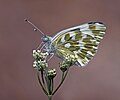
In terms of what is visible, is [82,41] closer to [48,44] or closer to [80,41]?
[80,41]

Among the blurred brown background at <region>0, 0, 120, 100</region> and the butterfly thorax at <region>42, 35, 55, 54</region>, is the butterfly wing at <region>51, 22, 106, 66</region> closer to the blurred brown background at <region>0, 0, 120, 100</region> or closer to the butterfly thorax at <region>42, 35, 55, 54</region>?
the butterfly thorax at <region>42, 35, 55, 54</region>

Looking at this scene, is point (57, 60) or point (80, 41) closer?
point (80, 41)

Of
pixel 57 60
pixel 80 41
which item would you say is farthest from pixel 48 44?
pixel 57 60

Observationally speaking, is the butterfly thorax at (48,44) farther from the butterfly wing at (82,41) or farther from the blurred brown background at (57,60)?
the blurred brown background at (57,60)

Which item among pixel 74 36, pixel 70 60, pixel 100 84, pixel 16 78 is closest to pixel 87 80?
pixel 100 84

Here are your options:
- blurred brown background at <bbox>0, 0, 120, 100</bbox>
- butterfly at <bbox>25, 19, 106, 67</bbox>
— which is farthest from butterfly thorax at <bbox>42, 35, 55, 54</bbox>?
blurred brown background at <bbox>0, 0, 120, 100</bbox>

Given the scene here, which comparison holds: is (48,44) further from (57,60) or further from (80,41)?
(57,60)
